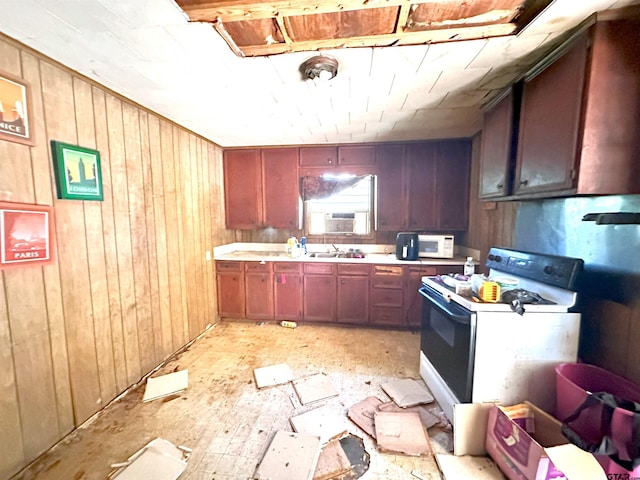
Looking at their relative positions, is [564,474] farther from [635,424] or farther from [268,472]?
[268,472]

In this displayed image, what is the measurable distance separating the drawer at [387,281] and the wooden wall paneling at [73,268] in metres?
2.64

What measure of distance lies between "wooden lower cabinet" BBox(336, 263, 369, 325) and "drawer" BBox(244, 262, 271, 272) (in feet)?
3.08

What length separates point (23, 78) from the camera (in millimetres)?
1387

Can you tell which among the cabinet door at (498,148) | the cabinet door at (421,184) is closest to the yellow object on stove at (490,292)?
the cabinet door at (498,148)

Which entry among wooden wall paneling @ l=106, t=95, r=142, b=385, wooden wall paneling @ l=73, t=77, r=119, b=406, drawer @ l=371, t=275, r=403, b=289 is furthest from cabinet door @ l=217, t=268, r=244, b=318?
drawer @ l=371, t=275, r=403, b=289

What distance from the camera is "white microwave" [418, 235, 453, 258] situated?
9.93 ft

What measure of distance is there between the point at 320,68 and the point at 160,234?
1998 millimetres

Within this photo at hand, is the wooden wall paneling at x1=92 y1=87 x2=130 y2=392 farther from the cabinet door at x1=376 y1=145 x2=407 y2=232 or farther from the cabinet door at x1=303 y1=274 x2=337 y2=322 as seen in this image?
the cabinet door at x1=376 y1=145 x2=407 y2=232

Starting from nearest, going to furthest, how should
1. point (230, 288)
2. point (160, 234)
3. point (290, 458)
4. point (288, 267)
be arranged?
1. point (290, 458)
2. point (160, 234)
3. point (288, 267)
4. point (230, 288)

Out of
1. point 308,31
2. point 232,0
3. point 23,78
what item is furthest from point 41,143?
point 308,31

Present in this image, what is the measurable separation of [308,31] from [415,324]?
9.85ft

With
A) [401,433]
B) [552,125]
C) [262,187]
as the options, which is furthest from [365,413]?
[262,187]

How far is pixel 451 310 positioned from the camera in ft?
5.26

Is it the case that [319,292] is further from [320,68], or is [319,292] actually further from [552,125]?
[552,125]
